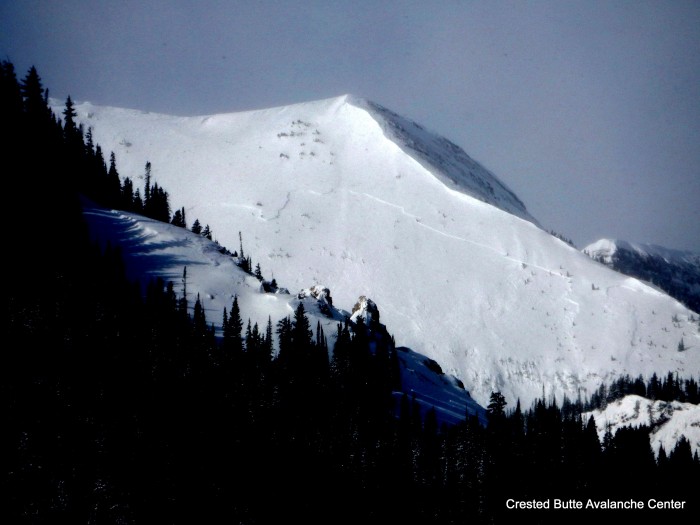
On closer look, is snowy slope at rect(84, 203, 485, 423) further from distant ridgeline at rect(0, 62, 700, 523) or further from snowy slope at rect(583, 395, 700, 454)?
snowy slope at rect(583, 395, 700, 454)

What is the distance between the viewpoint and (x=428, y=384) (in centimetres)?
12550

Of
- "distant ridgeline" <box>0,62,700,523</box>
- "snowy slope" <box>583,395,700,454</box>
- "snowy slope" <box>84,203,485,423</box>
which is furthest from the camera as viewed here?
"snowy slope" <box>583,395,700,454</box>

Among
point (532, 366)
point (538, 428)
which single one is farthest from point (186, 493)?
point (532, 366)

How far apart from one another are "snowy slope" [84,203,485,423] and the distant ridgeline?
3864mm

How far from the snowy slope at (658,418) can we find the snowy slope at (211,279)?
134 feet

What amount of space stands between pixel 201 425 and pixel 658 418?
114m

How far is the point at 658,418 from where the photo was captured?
13875cm

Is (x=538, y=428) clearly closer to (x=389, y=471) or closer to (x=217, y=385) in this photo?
(x=389, y=471)

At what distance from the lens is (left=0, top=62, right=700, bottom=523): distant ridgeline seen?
179 ft

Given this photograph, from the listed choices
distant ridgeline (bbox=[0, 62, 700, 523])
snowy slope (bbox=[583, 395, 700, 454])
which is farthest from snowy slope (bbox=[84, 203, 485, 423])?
snowy slope (bbox=[583, 395, 700, 454])

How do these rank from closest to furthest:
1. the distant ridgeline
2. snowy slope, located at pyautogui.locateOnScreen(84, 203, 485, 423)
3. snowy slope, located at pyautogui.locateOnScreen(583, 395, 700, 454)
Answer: the distant ridgeline < snowy slope, located at pyautogui.locateOnScreen(84, 203, 485, 423) < snowy slope, located at pyautogui.locateOnScreen(583, 395, 700, 454)

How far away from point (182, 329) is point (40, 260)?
20937 millimetres

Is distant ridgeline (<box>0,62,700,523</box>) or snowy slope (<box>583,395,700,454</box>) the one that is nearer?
distant ridgeline (<box>0,62,700,523</box>)

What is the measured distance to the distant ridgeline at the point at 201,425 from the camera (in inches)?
2151
